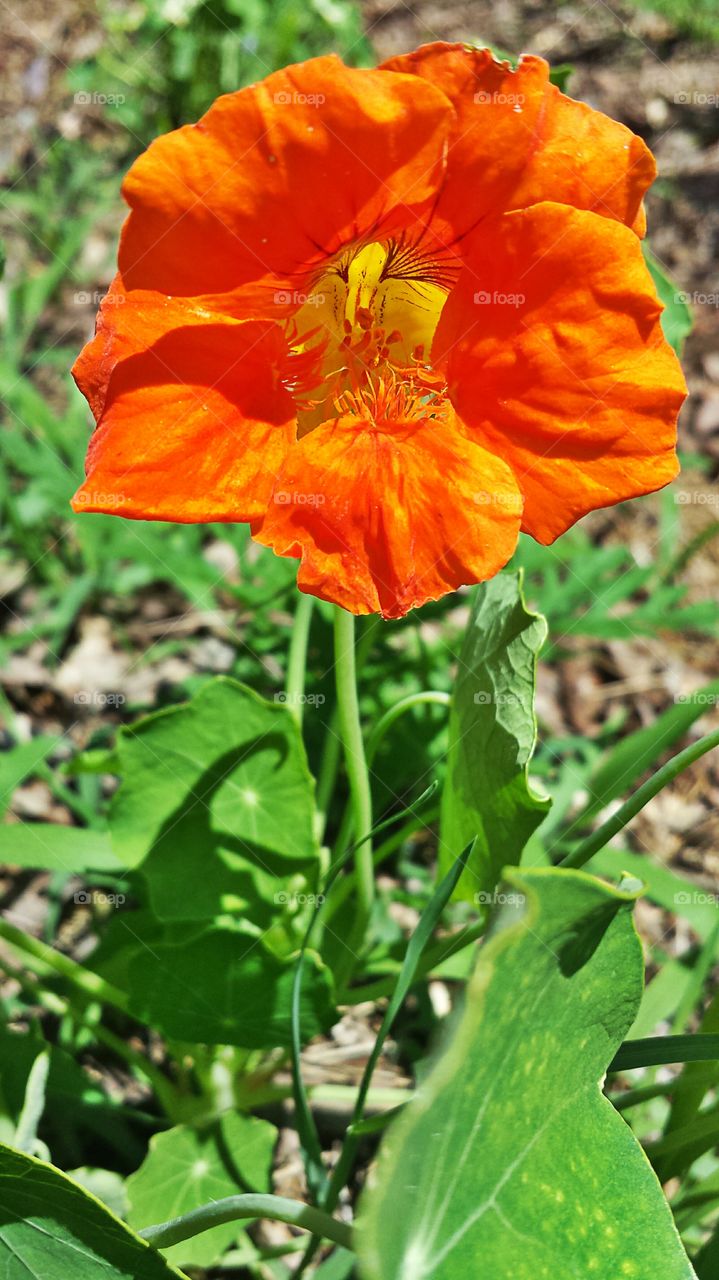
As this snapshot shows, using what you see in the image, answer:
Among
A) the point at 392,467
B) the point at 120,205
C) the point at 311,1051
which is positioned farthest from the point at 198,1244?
the point at 120,205

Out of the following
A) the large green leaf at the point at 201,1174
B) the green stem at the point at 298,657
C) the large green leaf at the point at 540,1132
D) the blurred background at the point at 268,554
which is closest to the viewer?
the large green leaf at the point at 540,1132

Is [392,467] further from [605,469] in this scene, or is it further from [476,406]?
[605,469]

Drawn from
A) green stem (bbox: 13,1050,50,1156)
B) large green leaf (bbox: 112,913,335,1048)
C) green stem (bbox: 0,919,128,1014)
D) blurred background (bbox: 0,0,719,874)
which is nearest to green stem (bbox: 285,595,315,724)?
blurred background (bbox: 0,0,719,874)

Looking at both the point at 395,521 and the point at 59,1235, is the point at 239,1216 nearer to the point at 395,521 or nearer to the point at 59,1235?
the point at 59,1235

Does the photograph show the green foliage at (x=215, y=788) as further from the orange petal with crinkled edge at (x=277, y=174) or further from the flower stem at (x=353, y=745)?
the orange petal with crinkled edge at (x=277, y=174)

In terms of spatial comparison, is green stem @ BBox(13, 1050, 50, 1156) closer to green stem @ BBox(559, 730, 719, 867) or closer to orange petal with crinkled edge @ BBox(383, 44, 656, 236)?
green stem @ BBox(559, 730, 719, 867)

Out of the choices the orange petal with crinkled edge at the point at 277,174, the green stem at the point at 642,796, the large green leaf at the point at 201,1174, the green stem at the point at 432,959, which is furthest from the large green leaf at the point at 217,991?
the orange petal with crinkled edge at the point at 277,174
